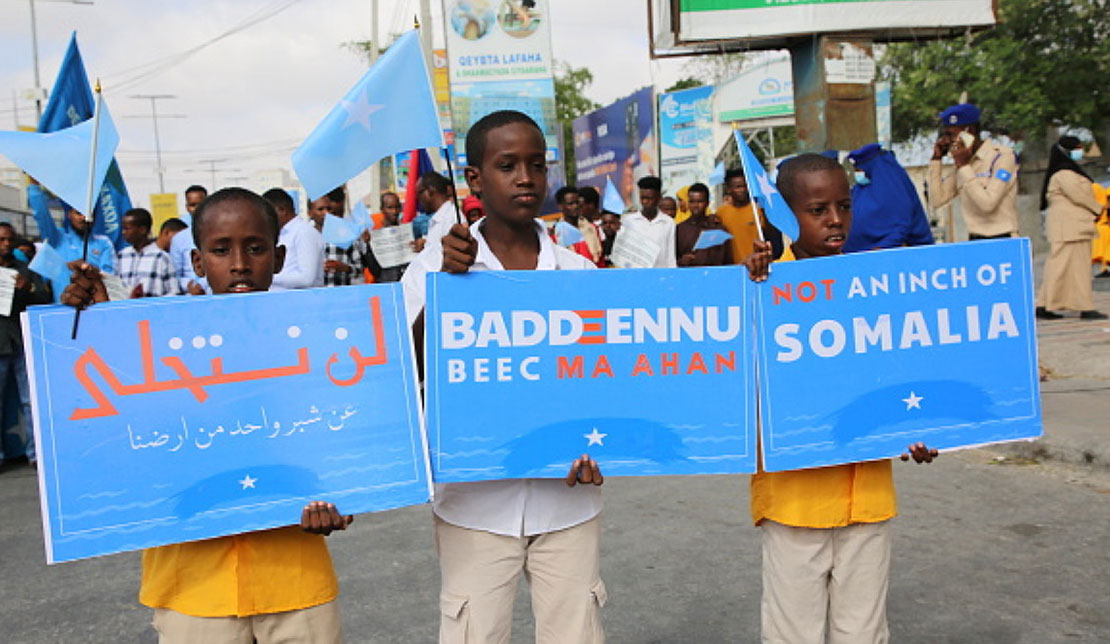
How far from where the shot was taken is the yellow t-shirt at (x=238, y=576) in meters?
2.31

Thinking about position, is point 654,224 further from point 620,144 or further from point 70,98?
point 620,144

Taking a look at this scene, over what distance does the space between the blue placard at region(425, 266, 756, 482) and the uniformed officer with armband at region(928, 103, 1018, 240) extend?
5.37 m

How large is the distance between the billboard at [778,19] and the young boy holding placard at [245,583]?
6369 mm

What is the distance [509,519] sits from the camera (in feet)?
8.22

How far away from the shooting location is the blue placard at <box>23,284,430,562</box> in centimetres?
231

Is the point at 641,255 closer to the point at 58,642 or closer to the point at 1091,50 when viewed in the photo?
the point at 58,642

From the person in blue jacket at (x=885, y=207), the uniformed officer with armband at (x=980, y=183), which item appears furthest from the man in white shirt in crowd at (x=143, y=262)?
the uniformed officer with armband at (x=980, y=183)

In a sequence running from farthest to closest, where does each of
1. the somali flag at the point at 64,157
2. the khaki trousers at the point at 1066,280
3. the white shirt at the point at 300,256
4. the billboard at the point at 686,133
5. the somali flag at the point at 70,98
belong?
the billboard at the point at 686,133, the khaki trousers at the point at 1066,280, the white shirt at the point at 300,256, the somali flag at the point at 70,98, the somali flag at the point at 64,157

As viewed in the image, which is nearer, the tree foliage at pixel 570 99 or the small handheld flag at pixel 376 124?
the small handheld flag at pixel 376 124

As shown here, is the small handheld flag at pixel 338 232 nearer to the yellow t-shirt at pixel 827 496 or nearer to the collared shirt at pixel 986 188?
the collared shirt at pixel 986 188

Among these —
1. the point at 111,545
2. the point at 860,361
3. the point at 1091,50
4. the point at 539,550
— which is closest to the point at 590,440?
the point at 539,550

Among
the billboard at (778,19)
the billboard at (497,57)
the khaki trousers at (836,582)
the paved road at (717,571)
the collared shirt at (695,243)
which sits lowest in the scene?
the paved road at (717,571)

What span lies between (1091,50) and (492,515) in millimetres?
21857

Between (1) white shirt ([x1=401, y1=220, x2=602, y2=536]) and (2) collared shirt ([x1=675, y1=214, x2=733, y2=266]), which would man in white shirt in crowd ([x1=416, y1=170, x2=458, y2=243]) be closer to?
Answer: (2) collared shirt ([x1=675, y1=214, x2=733, y2=266])
